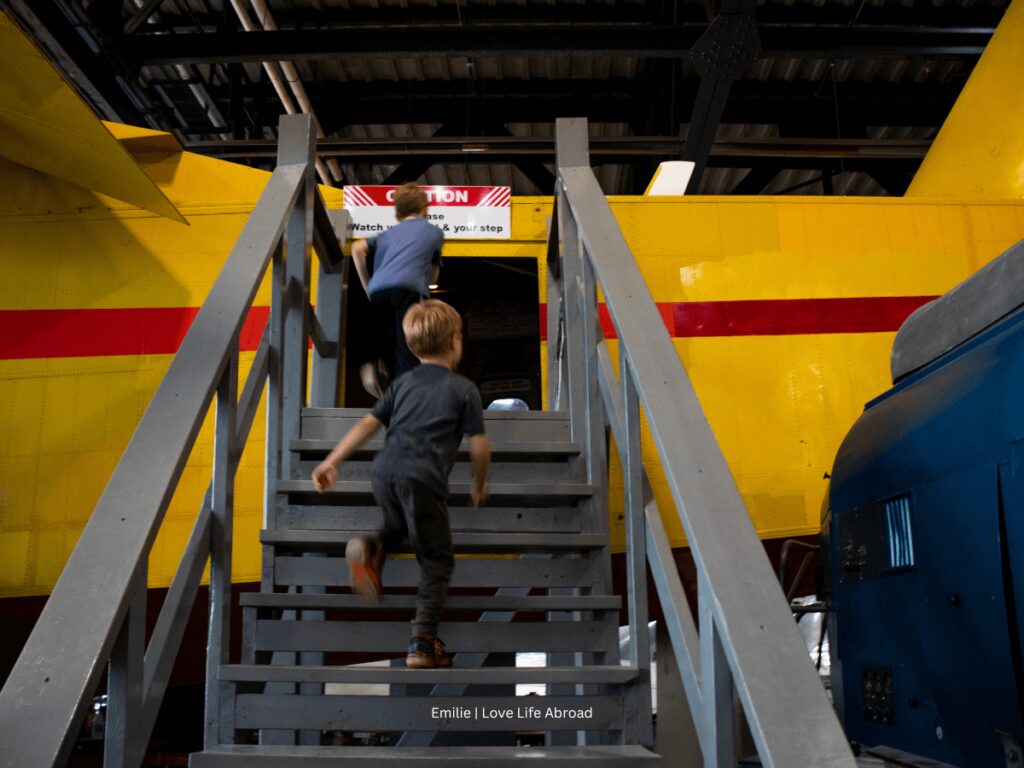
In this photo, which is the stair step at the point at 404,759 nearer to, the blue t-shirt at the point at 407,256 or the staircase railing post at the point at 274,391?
the staircase railing post at the point at 274,391

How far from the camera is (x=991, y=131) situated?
5625 millimetres

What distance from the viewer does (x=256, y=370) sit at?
10.3 ft

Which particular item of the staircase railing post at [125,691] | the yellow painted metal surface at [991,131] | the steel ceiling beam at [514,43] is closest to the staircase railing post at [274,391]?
the staircase railing post at [125,691]

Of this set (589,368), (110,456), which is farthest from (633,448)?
(110,456)

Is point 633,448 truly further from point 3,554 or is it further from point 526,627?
point 3,554

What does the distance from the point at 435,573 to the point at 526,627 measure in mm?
357

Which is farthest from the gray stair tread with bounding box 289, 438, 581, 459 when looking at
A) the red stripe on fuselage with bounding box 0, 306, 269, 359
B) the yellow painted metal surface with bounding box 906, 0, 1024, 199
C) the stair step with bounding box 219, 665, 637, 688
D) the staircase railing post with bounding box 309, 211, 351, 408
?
the yellow painted metal surface with bounding box 906, 0, 1024, 199

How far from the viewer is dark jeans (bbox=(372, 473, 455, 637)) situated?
104 inches

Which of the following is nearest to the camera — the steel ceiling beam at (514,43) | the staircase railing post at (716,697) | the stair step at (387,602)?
the staircase railing post at (716,697)

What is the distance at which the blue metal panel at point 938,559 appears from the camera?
2322 millimetres

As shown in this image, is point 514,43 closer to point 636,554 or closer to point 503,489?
point 503,489

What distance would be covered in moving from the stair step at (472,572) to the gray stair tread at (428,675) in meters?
0.51

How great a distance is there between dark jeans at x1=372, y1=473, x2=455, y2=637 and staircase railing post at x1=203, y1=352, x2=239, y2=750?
0.44 metres

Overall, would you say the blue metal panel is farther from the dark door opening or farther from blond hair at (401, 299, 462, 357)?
the dark door opening
